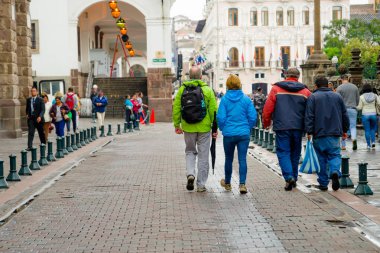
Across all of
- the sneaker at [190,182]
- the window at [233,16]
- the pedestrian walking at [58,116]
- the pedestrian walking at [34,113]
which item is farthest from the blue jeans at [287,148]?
the window at [233,16]

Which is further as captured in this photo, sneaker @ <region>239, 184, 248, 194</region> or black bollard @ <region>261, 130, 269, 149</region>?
black bollard @ <region>261, 130, 269, 149</region>

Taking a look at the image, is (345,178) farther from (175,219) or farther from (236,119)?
(175,219)

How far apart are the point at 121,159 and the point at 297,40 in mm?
75693

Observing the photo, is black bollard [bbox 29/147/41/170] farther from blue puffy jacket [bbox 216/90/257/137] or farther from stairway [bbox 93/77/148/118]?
stairway [bbox 93/77/148/118]

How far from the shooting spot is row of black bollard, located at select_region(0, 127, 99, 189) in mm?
13180

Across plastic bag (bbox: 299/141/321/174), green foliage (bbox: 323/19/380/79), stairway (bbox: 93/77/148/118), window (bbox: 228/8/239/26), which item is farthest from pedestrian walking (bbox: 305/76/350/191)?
window (bbox: 228/8/239/26)

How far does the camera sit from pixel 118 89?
44875 millimetres

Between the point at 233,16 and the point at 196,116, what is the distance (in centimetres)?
8288

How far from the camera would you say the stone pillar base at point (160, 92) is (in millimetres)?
41625

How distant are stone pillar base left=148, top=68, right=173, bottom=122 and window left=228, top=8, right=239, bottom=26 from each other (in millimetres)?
51682

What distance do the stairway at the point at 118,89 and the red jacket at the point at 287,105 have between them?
104 ft

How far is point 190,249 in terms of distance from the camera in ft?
23.0

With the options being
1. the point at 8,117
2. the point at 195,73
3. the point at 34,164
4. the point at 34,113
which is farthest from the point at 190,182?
the point at 8,117

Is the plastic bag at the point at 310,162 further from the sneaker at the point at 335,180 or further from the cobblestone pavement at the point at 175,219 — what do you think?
the sneaker at the point at 335,180
